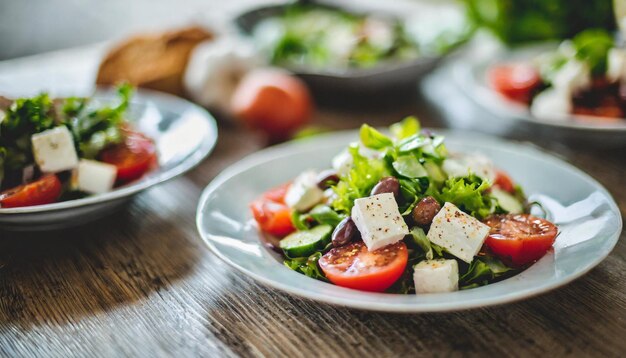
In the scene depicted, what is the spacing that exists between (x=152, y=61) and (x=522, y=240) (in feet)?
6.18

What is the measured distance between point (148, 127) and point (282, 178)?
1.97 feet

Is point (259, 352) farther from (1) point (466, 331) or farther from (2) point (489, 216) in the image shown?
(2) point (489, 216)

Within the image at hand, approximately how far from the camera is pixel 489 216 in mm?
1442

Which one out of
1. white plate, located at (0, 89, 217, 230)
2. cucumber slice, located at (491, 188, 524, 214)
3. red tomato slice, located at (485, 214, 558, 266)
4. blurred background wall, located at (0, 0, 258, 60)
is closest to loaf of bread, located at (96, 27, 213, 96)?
white plate, located at (0, 89, 217, 230)

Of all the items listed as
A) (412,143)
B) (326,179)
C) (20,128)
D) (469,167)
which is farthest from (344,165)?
(20,128)

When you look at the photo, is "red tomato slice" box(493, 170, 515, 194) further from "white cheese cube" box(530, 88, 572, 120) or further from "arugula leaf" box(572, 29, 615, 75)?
"arugula leaf" box(572, 29, 615, 75)

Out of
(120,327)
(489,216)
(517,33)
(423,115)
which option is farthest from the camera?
(517,33)

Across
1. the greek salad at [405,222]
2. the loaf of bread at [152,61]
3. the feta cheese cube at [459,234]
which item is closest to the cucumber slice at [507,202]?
the greek salad at [405,222]

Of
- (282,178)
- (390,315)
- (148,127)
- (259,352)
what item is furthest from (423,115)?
(259,352)

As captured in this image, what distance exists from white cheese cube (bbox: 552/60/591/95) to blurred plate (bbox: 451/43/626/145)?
11 cm

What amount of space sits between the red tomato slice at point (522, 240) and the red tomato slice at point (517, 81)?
104 centimetres

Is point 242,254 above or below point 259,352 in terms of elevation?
above

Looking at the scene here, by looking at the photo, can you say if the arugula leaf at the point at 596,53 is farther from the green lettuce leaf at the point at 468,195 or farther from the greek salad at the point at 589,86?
the green lettuce leaf at the point at 468,195

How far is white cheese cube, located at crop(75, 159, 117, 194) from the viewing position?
1658 millimetres
